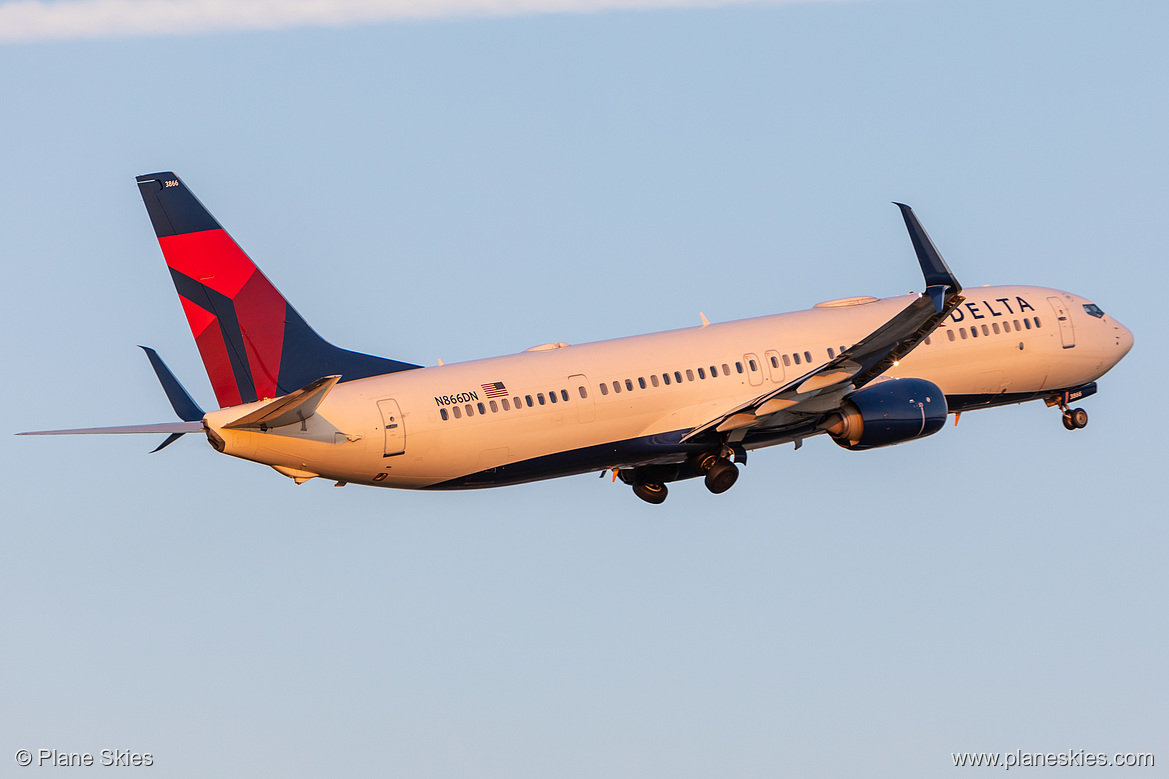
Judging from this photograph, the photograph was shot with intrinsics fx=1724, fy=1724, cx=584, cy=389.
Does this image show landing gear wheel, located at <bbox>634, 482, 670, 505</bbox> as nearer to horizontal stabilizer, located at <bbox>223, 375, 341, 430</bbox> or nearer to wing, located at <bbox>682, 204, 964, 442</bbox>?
wing, located at <bbox>682, 204, 964, 442</bbox>

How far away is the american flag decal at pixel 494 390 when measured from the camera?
4491 centimetres

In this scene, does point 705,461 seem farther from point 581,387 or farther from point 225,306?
point 225,306

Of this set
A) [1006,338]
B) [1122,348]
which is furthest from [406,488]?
[1122,348]

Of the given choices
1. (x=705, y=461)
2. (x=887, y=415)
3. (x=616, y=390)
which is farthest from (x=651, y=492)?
(x=887, y=415)

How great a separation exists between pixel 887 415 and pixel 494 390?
10.9 m

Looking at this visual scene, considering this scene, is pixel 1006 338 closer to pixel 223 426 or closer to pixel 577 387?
pixel 577 387

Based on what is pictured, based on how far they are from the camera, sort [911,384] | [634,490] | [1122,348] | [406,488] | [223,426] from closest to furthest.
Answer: [223,426] < [406,488] < [911,384] < [634,490] < [1122,348]

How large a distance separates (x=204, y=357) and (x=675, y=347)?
1318cm

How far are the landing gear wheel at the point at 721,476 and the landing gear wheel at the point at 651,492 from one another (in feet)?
6.89

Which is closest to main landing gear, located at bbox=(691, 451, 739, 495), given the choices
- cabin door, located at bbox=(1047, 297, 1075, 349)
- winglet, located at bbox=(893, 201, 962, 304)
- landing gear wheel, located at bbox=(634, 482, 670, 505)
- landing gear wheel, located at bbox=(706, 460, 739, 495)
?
landing gear wheel, located at bbox=(706, 460, 739, 495)

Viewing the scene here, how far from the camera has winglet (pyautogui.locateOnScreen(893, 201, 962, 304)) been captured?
136ft

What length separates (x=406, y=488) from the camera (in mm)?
45156

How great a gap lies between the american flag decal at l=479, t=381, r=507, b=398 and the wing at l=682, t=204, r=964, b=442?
18.5ft

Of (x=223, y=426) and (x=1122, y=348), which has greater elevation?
(x=223, y=426)
